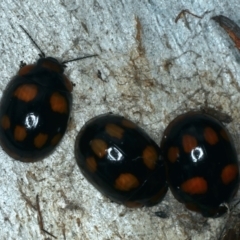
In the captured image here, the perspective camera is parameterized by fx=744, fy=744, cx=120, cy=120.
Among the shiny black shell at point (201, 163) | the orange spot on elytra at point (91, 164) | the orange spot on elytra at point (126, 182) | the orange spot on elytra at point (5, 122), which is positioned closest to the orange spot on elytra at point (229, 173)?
the shiny black shell at point (201, 163)

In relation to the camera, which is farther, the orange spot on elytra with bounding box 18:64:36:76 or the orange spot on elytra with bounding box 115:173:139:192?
the orange spot on elytra with bounding box 18:64:36:76

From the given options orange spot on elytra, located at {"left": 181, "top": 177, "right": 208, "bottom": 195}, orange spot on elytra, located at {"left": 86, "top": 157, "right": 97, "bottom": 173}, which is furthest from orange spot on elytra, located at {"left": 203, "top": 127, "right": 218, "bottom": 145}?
orange spot on elytra, located at {"left": 86, "top": 157, "right": 97, "bottom": 173}

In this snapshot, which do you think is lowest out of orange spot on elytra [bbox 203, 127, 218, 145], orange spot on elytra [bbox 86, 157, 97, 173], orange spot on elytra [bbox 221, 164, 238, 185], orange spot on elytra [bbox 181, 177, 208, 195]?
orange spot on elytra [bbox 86, 157, 97, 173]

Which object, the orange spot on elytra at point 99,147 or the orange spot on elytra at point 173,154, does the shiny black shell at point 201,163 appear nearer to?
the orange spot on elytra at point 173,154

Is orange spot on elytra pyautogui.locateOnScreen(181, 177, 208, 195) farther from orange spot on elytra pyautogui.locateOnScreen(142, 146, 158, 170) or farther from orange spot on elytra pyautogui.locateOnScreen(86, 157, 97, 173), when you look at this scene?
orange spot on elytra pyautogui.locateOnScreen(86, 157, 97, 173)

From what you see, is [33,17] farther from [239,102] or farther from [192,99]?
[239,102]

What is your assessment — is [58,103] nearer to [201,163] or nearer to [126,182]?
[126,182]

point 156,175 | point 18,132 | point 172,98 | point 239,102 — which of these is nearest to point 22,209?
point 18,132

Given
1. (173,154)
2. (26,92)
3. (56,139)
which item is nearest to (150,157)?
(173,154)
